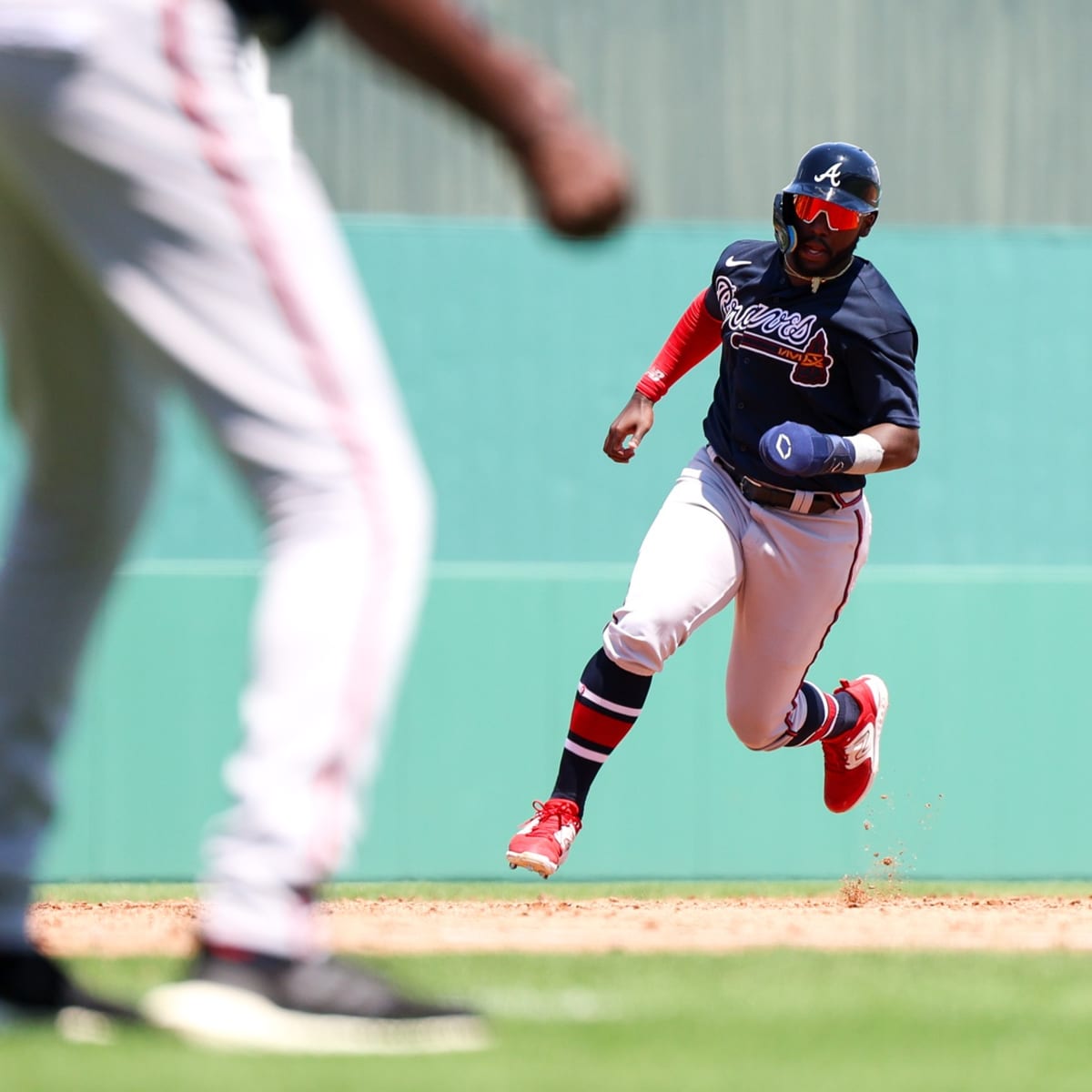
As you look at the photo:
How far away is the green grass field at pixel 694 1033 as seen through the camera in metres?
2.00

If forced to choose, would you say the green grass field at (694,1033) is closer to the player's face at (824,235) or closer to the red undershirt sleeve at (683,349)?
the player's face at (824,235)

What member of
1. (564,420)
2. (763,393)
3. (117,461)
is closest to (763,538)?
(763,393)

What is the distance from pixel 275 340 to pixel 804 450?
3405 millimetres

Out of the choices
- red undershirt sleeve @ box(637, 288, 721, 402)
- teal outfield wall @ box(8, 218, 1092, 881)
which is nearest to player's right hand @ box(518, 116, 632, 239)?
red undershirt sleeve @ box(637, 288, 721, 402)

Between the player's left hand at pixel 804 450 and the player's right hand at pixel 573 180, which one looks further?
the player's left hand at pixel 804 450

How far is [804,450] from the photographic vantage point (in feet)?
17.7

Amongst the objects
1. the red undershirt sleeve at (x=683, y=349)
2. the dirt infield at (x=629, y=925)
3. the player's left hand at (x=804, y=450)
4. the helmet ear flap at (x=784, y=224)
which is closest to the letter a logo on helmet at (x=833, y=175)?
the helmet ear flap at (x=784, y=224)

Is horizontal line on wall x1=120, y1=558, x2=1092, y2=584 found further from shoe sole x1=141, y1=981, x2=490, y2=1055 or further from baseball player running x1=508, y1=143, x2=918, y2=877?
shoe sole x1=141, y1=981, x2=490, y2=1055

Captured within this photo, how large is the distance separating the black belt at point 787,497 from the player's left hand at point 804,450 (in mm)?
281

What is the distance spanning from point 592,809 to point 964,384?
135 inches

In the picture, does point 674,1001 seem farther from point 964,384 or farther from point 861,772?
point 964,384

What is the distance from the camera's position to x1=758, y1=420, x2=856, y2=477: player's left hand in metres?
5.40

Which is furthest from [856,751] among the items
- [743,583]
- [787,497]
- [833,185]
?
[833,185]

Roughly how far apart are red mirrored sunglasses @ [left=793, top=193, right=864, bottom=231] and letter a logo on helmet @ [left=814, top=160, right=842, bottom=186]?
2.6 inches
